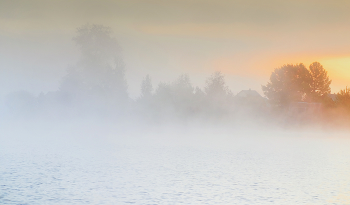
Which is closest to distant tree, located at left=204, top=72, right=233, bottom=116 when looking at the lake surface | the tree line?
the tree line

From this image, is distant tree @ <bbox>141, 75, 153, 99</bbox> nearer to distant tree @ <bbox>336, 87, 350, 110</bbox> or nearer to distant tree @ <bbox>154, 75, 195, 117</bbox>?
distant tree @ <bbox>154, 75, 195, 117</bbox>

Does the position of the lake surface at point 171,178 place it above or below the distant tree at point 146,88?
below

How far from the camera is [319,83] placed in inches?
4390

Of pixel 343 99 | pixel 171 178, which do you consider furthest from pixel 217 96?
pixel 171 178

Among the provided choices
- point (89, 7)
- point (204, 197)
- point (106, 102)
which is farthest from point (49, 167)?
point (89, 7)

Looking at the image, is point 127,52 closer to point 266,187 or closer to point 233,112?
point 233,112

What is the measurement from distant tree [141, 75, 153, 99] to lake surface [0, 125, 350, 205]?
5271cm

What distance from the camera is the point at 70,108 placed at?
9838cm

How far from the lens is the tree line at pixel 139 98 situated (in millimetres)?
88500

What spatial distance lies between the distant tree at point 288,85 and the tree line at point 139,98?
24.6 feet

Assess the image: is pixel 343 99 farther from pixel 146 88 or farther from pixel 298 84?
pixel 146 88

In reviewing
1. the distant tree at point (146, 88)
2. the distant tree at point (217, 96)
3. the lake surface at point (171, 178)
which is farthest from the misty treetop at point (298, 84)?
the lake surface at point (171, 178)

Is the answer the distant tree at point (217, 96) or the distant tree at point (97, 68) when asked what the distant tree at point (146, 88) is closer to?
the distant tree at point (97, 68)

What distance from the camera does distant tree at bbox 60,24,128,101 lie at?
88.1 m
